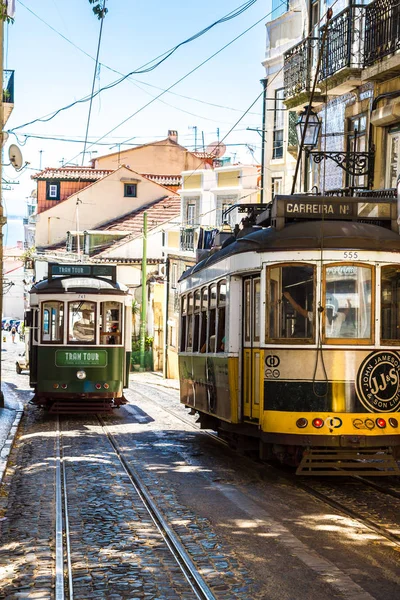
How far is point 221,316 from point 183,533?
493cm

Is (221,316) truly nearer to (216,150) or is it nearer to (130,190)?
(216,150)

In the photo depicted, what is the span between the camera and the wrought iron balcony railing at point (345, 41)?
20438 mm

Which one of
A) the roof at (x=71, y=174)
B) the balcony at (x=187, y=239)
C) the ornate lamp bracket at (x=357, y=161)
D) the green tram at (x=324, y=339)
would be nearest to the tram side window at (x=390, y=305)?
the green tram at (x=324, y=339)

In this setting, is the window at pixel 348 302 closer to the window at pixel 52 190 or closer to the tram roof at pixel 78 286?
the tram roof at pixel 78 286

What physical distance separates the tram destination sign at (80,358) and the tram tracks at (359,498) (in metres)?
8.09

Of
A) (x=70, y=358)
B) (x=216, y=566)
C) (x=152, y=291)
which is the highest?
(x=152, y=291)

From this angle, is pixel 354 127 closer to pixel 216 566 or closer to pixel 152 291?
pixel 216 566

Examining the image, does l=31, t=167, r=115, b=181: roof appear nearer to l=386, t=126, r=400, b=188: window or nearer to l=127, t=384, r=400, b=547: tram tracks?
l=386, t=126, r=400, b=188: window

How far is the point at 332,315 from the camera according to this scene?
1201 centimetres

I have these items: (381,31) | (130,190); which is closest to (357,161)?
(381,31)

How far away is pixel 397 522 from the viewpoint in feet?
32.5

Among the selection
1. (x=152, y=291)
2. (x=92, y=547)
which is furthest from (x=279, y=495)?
(x=152, y=291)

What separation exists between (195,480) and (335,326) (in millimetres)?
2588

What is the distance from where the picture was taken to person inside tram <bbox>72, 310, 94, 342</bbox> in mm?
21578
